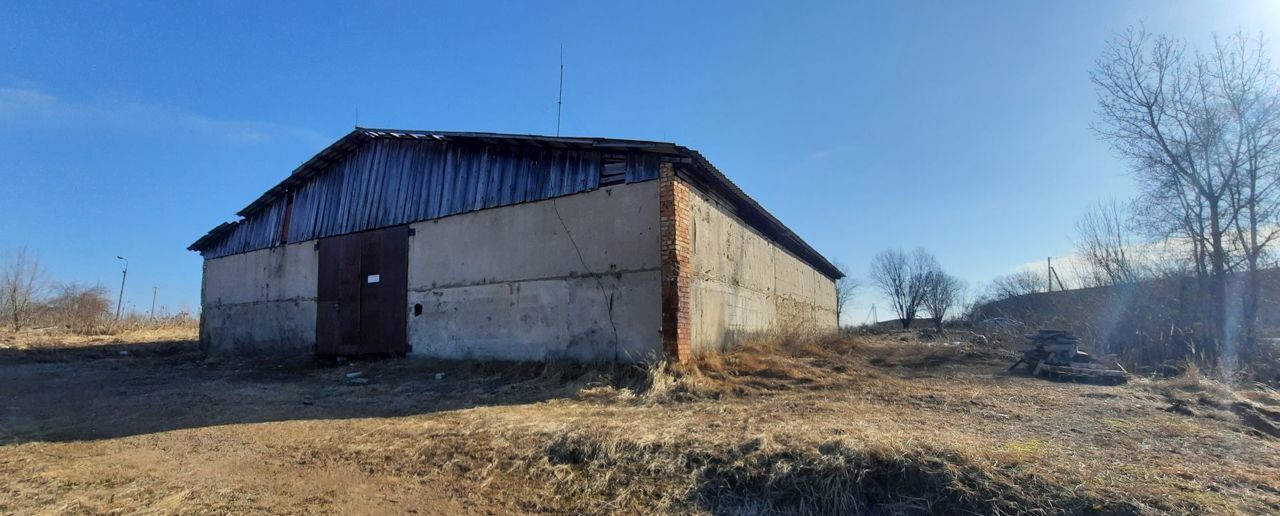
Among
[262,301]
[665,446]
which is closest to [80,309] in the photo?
[262,301]

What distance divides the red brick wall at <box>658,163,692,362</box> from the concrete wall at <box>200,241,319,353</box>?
413 inches

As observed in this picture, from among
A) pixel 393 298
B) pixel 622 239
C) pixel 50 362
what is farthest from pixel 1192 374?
pixel 50 362

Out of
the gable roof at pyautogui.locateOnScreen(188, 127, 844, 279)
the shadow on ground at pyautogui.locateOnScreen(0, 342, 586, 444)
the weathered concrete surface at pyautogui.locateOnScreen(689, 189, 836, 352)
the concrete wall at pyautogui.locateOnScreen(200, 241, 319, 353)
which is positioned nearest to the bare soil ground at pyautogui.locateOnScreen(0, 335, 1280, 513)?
the shadow on ground at pyautogui.locateOnScreen(0, 342, 586, 444)

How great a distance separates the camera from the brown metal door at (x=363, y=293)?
1343cm

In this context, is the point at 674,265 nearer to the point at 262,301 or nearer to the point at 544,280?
the point at 544,280

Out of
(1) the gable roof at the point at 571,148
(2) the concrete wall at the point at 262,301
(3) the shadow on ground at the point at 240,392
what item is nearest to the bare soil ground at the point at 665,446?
(3) the shadow on ground at the point at 240,392

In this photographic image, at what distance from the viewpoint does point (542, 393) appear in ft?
28.6

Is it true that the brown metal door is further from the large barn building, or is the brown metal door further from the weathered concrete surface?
the weathered concrete surface

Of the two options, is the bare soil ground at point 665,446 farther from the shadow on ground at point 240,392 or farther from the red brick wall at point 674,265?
the red brick wall at point 674,265

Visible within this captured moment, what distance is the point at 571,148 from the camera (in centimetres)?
1109

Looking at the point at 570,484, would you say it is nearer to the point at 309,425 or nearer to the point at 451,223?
the point at 309,425

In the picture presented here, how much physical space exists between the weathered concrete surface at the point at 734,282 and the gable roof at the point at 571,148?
14.1 inches

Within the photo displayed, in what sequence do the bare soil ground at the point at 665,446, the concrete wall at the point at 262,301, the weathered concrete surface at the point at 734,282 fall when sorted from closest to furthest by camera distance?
the bare soil ground at the point at 665,446, the weathered concrete surface at the point at 734,282, the concrete wall at the point at 262,301

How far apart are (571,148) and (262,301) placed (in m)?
11.8
